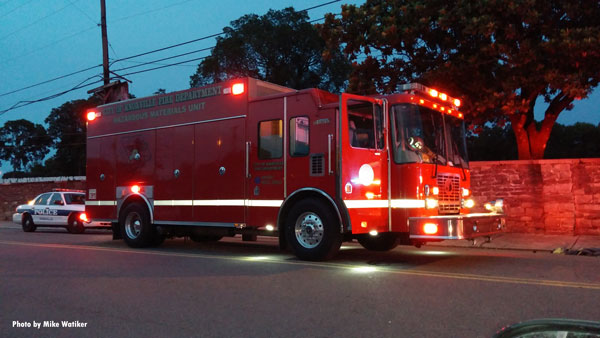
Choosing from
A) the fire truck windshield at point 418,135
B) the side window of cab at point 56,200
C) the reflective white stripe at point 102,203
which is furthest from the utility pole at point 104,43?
the fire truck windshield at point 418,135

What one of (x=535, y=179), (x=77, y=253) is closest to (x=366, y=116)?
(x=77, y=253)

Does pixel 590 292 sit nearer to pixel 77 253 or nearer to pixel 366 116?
pixel 366 116

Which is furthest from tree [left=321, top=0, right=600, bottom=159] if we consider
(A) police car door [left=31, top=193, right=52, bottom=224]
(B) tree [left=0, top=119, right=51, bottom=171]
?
(B) tree [left=0, top=119, right=51, bottom=171]

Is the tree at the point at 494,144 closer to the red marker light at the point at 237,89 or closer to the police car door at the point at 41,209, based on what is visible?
the police car door at the point at 41,209

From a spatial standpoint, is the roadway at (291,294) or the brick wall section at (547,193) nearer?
the roadway at (291,294)

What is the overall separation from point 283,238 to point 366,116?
259 centimetres

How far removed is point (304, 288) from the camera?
6477 millimetres

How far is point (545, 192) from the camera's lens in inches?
528

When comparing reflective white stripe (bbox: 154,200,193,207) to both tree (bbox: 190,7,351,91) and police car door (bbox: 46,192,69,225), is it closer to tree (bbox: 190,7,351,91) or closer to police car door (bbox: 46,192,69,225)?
Result: police car door (bbox: 46,192,69,225)

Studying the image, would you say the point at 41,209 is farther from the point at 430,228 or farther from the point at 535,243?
the point at 535,243

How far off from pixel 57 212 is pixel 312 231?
42.6ft

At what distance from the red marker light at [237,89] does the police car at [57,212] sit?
32.9 feet

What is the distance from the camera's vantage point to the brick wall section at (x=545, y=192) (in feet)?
42.5

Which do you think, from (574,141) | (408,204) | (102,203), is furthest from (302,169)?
(574,141)
